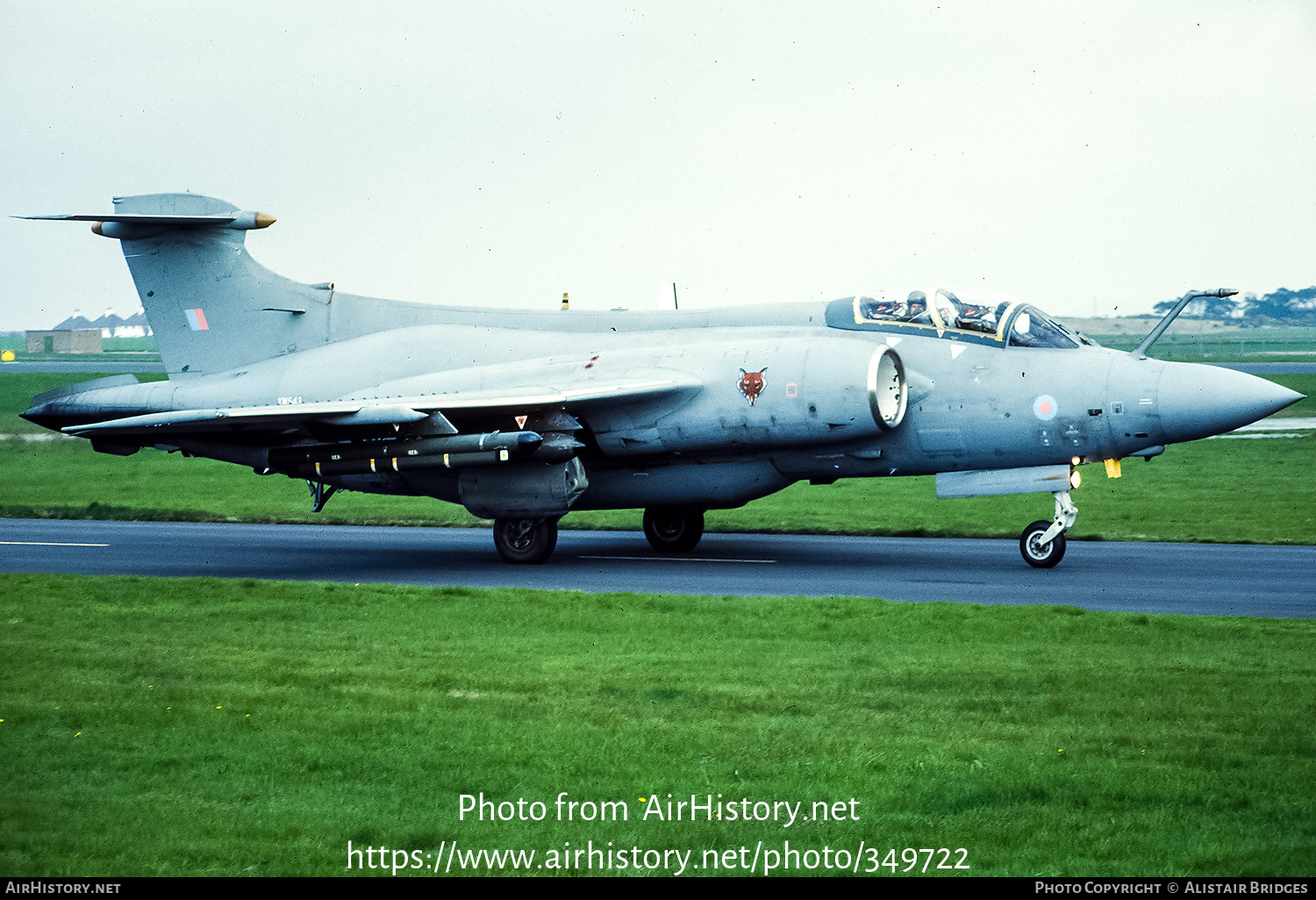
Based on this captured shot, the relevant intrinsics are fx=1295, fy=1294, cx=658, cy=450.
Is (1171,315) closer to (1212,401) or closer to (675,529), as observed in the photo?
(1212,401)

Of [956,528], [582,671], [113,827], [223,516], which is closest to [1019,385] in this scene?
[956,528]

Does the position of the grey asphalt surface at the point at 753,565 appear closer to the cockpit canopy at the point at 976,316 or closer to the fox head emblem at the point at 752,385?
the fox head emblem at the point at 752,385

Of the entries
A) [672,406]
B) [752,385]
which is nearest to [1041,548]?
[752,385]

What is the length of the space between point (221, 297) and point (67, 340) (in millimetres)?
120431

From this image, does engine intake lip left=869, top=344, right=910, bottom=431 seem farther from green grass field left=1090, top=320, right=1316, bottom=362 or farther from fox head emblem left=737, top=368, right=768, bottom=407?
green grass field left=1090, top=320, right=1316, bottom=362

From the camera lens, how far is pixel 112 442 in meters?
17.5

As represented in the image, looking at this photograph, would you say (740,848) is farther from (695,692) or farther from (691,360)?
(691,360)

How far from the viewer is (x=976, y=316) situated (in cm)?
1619

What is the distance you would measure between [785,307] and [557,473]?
12.6 feet

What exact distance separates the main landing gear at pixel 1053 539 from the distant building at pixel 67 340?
369 ft

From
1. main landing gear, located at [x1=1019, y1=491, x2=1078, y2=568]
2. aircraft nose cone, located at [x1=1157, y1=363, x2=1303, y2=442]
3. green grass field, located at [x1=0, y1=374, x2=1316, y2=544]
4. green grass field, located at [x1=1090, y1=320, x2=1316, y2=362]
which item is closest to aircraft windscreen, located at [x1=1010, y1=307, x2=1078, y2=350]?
aircraft nose cone, located at [x1=1157, y1=363, x2=1303, y2=442]

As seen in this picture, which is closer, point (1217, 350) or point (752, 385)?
point (752, 385)

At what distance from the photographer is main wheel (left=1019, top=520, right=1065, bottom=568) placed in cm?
1583

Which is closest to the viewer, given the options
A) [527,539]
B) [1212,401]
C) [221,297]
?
[1212,401]
